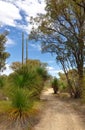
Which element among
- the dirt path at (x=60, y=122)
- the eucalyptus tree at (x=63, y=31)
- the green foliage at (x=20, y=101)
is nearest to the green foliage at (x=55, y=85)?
the eucalyptus tree at (x=63, y=31)

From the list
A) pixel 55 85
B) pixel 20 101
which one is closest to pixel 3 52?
pixel 55 85

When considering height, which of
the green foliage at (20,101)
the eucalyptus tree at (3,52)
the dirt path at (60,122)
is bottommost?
the dirt path at (60,122)

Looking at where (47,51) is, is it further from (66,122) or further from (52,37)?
(66,122)

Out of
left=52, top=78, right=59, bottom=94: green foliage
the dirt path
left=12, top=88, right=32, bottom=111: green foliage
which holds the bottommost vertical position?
the dirt path

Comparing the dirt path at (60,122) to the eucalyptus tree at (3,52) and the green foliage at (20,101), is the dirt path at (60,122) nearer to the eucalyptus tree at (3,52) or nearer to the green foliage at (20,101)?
the green foliage at (20,101)

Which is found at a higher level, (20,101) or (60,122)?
(20,101)

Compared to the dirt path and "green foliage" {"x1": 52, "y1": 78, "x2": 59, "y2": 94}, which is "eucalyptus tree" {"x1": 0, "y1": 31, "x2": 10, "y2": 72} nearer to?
"green foliage" {"x1": 52, "y1": 78, "x2": 59, "y2": 94}

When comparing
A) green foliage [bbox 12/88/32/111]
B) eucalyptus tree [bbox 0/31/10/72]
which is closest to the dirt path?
green foliage [bbox 12/88/32/111]

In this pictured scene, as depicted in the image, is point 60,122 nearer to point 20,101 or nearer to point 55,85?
point 20,101

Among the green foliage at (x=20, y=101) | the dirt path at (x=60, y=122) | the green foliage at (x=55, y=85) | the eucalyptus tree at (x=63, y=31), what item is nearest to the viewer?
the dirt path at (x=60, y=122)

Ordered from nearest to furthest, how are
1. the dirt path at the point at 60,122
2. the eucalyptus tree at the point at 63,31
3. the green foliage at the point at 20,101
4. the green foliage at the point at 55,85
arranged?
the dirt path at the point at 60,122, the green foliage at the point at 20,101, the eucalyptus tree at the point at 63,31, the green foliage at the point at 55,85

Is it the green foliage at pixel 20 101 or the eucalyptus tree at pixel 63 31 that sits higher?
the eucalyptus tree at pixel 63 31

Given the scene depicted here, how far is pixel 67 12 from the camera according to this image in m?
23.4

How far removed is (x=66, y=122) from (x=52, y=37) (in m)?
12.8
